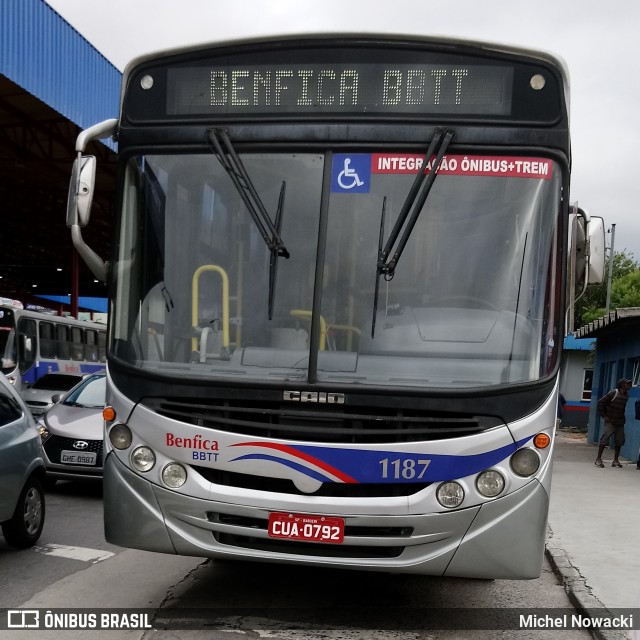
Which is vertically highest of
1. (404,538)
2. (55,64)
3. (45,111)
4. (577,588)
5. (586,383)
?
(55,64)

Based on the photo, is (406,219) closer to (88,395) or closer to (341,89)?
(341,89)

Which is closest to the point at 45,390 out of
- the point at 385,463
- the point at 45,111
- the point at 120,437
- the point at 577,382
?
the point at 45,111

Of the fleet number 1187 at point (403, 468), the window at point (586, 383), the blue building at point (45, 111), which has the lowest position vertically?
the window at point (586, 383)

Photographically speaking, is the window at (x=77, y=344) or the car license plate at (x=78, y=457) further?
the window at (x=77, y=344)

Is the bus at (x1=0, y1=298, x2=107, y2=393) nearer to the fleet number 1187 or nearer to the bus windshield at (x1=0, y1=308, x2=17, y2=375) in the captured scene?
the bus windshield at (x1=0, y1=308, x2=17, y2=375)

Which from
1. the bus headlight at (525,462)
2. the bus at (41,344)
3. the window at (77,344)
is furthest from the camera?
the window at (77,344)

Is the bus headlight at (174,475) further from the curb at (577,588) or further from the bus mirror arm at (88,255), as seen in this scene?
the curb at (577,588)

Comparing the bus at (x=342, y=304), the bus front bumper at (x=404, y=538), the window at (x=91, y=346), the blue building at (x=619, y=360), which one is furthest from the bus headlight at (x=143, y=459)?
the window at (x=91, y=346)

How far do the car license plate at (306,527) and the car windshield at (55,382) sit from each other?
14615 millimetres

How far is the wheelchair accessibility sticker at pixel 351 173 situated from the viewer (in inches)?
198

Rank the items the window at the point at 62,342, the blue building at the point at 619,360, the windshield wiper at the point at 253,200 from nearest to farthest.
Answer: the windshield wiper at the point at 253,200 < the blue building at the point at 619,360 < the window at the point at 62,342

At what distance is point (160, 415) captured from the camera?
4.96m

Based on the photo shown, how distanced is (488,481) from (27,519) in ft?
14.8

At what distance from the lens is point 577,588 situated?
259 inches
